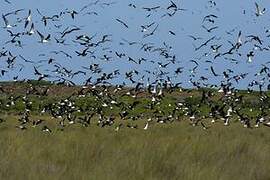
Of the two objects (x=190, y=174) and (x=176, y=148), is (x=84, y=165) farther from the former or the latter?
(x=176, y=148)

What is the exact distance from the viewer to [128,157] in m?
9.16

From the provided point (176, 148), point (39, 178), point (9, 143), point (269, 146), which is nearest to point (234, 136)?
point (269, 146)

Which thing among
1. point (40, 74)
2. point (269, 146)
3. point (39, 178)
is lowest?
point (39, 178)

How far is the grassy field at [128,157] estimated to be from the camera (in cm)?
802

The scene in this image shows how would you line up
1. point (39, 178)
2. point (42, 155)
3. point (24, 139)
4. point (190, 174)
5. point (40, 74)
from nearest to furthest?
point (39, 178), point (190, 174), point (42, 155), point (24, 139), point (40, 74)

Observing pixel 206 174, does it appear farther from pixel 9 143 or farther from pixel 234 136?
pixel 234 136

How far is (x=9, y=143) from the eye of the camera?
9.83m

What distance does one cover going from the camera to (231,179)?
8.55m

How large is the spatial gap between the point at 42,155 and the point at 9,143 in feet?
2.99

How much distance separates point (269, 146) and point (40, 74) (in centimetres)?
469

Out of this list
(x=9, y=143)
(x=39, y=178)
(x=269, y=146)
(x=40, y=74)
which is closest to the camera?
(x=39, y=178)

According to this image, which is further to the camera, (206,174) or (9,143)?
(9,143)

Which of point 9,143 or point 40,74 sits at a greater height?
point 40,74

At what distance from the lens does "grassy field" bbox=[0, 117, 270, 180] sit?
8016 mm
